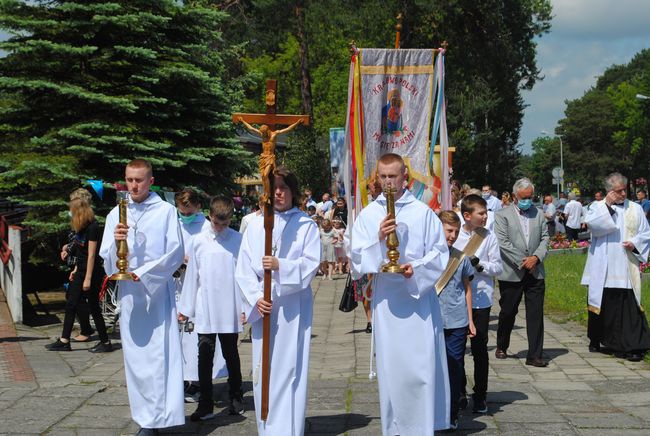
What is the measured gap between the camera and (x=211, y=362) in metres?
7.67

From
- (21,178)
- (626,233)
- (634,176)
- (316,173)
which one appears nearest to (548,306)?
(626,233)

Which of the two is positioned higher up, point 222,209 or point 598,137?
point 598,137

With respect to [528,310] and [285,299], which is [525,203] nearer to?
[528,310]

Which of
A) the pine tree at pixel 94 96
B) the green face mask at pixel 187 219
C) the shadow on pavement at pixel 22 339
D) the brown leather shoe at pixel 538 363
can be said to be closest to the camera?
the green face mask at pixel 187 219

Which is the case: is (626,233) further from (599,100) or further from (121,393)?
(599,100)

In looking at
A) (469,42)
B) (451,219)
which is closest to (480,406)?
(451,219)

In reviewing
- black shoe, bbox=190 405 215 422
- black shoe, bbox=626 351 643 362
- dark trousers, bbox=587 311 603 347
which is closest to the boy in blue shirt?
black shoe, bbox=190 405 215 422

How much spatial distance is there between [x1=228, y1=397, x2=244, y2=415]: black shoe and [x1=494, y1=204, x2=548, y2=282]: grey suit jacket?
357 centimetres

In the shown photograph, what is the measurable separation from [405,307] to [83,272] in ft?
20.6

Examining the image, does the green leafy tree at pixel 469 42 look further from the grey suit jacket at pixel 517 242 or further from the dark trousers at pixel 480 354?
the dark trousers at pixel 480 354

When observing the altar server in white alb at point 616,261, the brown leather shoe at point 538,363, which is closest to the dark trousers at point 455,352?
the brown leather shoe at point 538,363

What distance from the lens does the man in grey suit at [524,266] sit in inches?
391

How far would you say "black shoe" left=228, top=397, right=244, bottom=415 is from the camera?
7.69m

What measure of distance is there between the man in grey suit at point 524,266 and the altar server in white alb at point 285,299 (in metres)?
4.09
